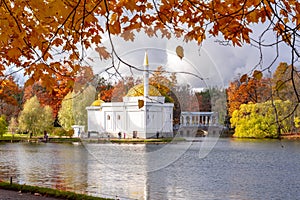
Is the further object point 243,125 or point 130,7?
point 243,125

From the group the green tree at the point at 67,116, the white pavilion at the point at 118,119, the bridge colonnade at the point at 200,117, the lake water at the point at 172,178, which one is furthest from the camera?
the green tree at the point at 67,116

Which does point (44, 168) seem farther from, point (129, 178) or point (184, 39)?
point (184, 39)

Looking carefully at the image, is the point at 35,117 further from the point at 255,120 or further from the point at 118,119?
the point at 255,120

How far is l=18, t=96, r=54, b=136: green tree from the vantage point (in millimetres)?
43062

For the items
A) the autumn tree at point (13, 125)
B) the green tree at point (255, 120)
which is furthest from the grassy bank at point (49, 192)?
the autumn tree at point (13, 125)

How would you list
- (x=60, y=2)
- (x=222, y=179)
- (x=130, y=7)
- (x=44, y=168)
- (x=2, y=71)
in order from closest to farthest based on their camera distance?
(x=60, y=2) < (x=130, y=7) < (x=2, y=71) < (x=222, y=179) < (x=44, y=168)

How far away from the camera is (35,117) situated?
43000 millimetres

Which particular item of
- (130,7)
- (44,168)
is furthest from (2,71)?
(44,168)

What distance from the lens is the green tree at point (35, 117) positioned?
43062 mm

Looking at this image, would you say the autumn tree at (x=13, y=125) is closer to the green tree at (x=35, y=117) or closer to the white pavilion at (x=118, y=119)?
the green tree at (x=35, y=117)

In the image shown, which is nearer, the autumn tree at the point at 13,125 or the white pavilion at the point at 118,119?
the white pavilion at the point at 118,119

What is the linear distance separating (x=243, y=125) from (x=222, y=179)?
30830 millimetres

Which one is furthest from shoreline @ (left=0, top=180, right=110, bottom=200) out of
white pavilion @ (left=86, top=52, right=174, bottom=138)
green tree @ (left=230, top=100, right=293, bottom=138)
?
green tree @ (left=230, top=100, right=293, bottom=138)

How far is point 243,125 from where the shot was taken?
146 ft
